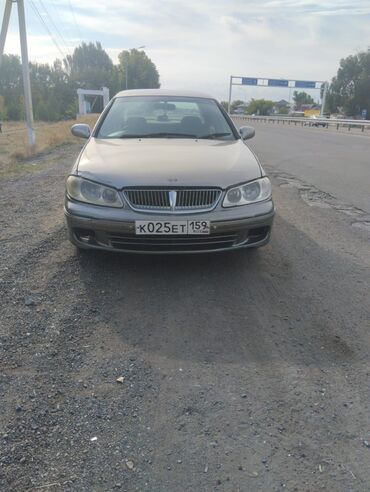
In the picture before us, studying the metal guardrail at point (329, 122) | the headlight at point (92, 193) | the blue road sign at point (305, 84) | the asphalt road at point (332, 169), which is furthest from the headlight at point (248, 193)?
the blue road sign at point (305, 84)

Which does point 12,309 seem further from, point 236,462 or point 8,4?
point 8,4

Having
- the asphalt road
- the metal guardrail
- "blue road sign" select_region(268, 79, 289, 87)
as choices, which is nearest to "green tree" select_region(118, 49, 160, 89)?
"blue road sign" select_region(268, 79, 289, 87)

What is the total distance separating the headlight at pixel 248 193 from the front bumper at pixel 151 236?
0.06 metres

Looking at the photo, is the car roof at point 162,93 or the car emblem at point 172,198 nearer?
the car emblem at point 172,198

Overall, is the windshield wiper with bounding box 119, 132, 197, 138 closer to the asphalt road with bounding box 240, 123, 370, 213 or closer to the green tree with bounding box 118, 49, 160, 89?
the asphalt road with bounding box 240, 123, 370, 213

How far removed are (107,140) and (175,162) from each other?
1.16 metres

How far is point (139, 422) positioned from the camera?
A: 228cm

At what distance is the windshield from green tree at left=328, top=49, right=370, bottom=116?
Answer: 273 feet

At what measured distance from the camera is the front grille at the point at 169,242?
3.76m

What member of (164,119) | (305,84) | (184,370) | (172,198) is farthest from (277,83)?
(184,370)

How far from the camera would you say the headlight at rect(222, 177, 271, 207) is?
3.86 meters

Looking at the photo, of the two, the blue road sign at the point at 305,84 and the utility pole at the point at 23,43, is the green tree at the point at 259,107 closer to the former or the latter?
the blue road sign at the point at 305,84

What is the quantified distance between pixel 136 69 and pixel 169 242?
124m

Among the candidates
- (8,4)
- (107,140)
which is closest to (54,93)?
(8,4)
